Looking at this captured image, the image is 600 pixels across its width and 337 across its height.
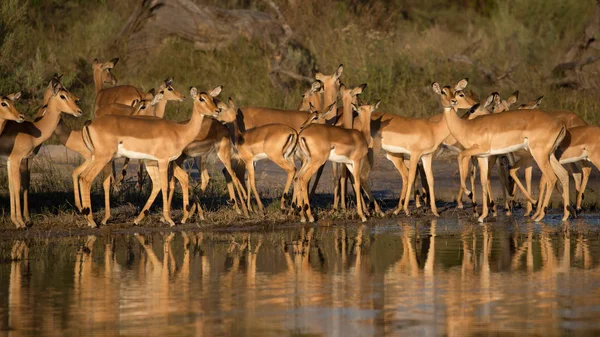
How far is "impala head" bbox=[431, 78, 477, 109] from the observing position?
539 inches

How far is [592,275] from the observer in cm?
955

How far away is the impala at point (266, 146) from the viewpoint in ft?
45.4

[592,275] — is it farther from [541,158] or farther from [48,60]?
[48,60]

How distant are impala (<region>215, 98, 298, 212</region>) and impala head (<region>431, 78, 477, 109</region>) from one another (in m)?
1.84

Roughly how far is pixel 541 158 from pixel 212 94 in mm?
4065

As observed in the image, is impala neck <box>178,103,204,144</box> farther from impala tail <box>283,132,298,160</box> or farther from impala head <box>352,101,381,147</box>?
impala head <box>352,101,381,147</box>

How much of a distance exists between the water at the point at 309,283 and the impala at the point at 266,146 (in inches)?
55.8

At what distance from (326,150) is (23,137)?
3522 millimetres

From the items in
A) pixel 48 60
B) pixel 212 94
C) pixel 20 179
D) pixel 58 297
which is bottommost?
pixel 58 297

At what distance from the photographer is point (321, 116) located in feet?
46.8

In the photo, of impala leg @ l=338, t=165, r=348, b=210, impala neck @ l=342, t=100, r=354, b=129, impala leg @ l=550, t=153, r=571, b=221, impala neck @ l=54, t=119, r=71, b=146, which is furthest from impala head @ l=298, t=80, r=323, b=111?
impala neck @ l=54, t=119, r=71, b=146

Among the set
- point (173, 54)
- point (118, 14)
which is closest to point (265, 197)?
point (173, 54)

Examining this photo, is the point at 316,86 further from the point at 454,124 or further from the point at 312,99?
the point at 454,124

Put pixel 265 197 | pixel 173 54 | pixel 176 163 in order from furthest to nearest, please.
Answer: pixel 173 54
pixel 265 197
pixel 176 163
